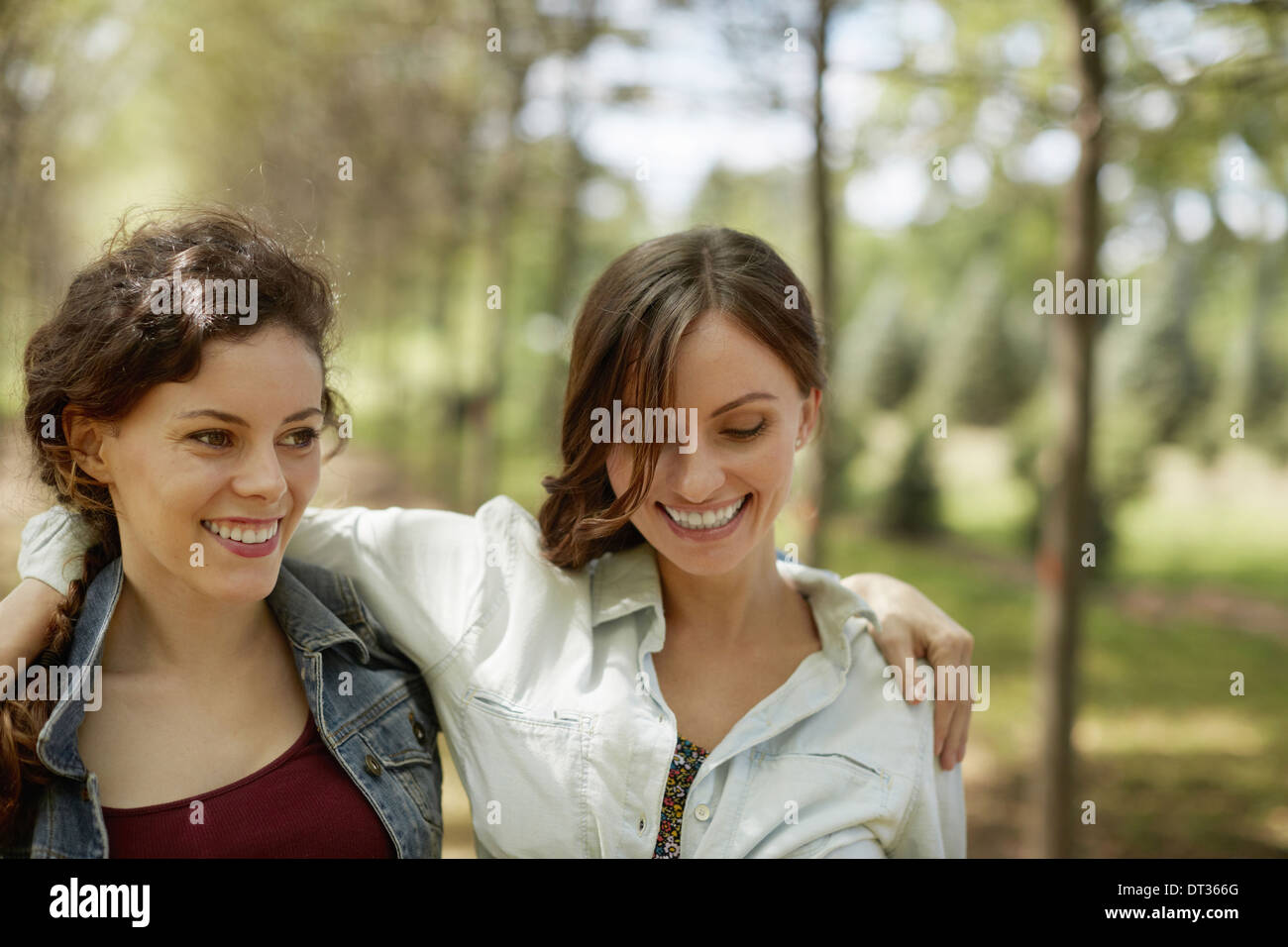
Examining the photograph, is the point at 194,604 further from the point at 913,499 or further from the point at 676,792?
the point at 913,499

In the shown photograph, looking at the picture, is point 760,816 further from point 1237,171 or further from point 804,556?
point 1237,171

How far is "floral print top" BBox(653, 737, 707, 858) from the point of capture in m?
2.31

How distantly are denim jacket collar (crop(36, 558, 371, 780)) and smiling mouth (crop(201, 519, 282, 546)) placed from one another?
29cm

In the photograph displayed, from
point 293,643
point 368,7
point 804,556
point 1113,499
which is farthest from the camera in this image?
point 1113,499

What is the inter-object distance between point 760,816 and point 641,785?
0.88ft

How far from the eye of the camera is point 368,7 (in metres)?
8.87

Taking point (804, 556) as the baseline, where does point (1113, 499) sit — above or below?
above

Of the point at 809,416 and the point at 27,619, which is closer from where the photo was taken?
the point at 27,619

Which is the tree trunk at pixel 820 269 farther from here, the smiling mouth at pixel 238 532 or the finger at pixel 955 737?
the smiling mouth at pixel 238 532

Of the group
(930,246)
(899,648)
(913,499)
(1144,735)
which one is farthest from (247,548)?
(930,246)

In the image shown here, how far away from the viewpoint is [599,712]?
2355 millimetres

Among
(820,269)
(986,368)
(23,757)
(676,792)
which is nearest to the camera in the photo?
(23,757)

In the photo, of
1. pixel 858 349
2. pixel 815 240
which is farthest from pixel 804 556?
pixel 858 349
